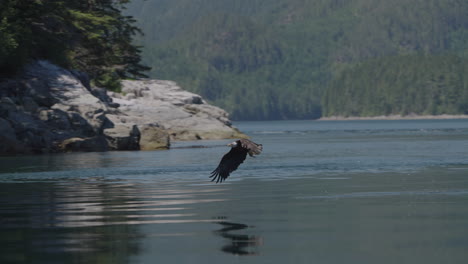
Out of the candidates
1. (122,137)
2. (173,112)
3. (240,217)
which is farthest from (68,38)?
(240,217)

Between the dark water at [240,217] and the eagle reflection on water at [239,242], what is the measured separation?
0.02m

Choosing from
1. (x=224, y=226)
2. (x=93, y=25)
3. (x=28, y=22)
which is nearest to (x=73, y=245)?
(x=224, y=226)

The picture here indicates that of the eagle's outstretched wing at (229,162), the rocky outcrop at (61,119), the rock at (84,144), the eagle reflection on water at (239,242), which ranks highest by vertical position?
the rocky outcrop at (61,119)

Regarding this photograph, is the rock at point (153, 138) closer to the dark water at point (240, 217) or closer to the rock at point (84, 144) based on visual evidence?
the rock at point (84, 144)

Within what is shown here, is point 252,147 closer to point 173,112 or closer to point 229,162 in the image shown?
point 229,162

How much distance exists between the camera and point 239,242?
42.8 ft

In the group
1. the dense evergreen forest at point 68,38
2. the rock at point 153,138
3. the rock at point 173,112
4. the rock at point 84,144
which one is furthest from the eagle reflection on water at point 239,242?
the rock at point 173,112

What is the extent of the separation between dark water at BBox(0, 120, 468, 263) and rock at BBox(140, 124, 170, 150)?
2650 cm

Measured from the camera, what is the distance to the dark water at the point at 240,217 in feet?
39.5

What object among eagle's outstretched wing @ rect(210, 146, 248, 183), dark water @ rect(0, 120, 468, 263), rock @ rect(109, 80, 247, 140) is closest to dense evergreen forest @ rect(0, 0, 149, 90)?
rock @ rect(109, 80, 247, 140)

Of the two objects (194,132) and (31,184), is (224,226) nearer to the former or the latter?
(31,184)

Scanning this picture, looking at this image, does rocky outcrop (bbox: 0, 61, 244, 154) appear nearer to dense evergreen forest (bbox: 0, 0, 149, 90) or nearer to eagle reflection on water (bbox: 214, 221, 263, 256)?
dense evergreen forest (bbox: 0, 0, 149, 90)

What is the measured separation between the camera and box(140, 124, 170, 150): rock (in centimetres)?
5825

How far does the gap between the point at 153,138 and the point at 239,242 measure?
152ft
